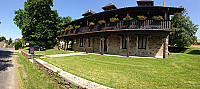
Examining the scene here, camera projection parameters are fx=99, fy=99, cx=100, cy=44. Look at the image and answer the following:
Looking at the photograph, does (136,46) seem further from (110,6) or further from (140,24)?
(110,6)

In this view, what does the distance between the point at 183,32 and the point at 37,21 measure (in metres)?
33.1

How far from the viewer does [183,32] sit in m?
22.5

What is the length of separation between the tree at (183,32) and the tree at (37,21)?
28490mm

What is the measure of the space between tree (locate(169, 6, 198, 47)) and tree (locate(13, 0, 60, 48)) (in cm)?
2849

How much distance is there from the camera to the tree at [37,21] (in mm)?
21328

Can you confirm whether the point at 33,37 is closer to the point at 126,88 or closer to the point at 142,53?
the point at 142,53

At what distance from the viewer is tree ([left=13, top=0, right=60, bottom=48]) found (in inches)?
840

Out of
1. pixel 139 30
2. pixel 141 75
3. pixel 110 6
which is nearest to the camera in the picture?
pixel 141 75

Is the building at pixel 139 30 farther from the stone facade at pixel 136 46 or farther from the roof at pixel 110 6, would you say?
the roof at pixel 110 6

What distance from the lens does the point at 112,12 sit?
40.1 feet

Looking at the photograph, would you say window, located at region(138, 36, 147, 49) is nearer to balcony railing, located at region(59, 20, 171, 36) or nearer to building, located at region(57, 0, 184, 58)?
building, located at region(57, 0, 184, 58)

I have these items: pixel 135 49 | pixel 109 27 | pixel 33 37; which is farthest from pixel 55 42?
pixel 135 49

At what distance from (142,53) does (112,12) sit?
6.08 m

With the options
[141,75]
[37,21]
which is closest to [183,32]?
[141,75]
